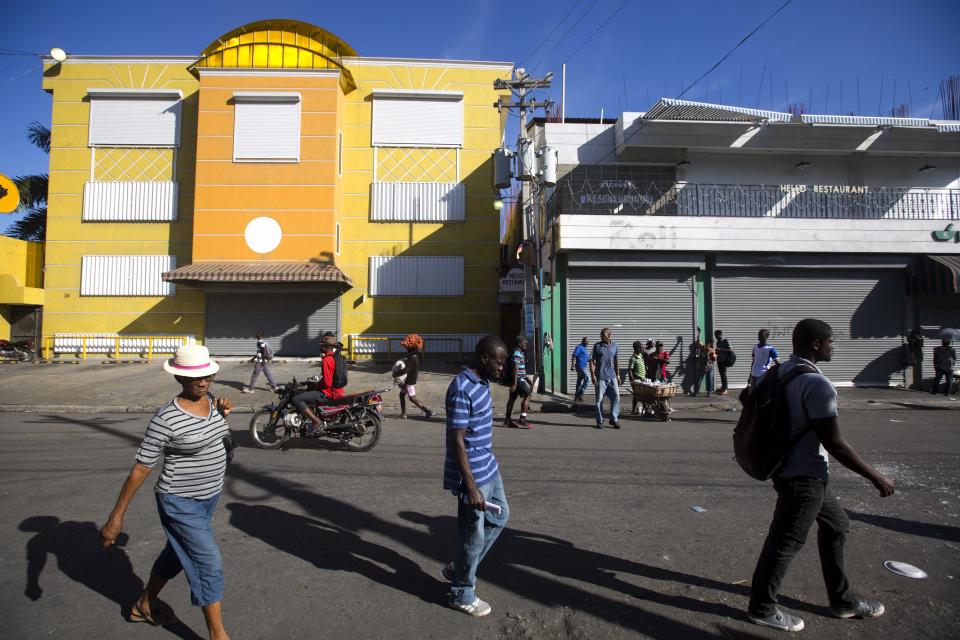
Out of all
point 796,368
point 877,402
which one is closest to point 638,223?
point 877,402

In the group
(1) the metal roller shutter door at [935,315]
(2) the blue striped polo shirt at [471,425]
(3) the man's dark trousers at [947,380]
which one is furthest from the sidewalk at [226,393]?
(2) the blue striped polo shirt at [471,425]

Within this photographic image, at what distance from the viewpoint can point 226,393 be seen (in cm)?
1432

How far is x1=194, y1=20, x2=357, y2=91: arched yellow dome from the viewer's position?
22.0 meters

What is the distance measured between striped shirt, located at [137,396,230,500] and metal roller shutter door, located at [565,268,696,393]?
12619 mm

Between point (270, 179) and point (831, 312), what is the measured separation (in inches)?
753

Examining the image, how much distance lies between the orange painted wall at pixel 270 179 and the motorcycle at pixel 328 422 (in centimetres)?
1353

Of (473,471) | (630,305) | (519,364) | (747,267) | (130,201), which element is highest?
(130,201)

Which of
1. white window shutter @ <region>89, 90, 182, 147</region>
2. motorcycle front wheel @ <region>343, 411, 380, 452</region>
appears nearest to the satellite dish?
white window shutter @ <region>89, 90, 182, 147</region>

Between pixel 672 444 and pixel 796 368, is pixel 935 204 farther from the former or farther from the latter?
pixel 796 368

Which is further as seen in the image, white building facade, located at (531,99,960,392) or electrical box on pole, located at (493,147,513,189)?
white building facade, located at (531,99,960,392)

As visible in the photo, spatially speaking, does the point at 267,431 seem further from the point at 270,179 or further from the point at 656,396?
the point at 270,179

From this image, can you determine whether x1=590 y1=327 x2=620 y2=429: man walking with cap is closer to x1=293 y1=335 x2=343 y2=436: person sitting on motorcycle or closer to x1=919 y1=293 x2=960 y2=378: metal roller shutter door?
x1=293 y1=335 x2=343 y2=436: person sitting on motorcycle

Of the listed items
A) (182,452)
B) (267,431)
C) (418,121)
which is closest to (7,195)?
(418,121)

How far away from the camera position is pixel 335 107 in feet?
68.4
